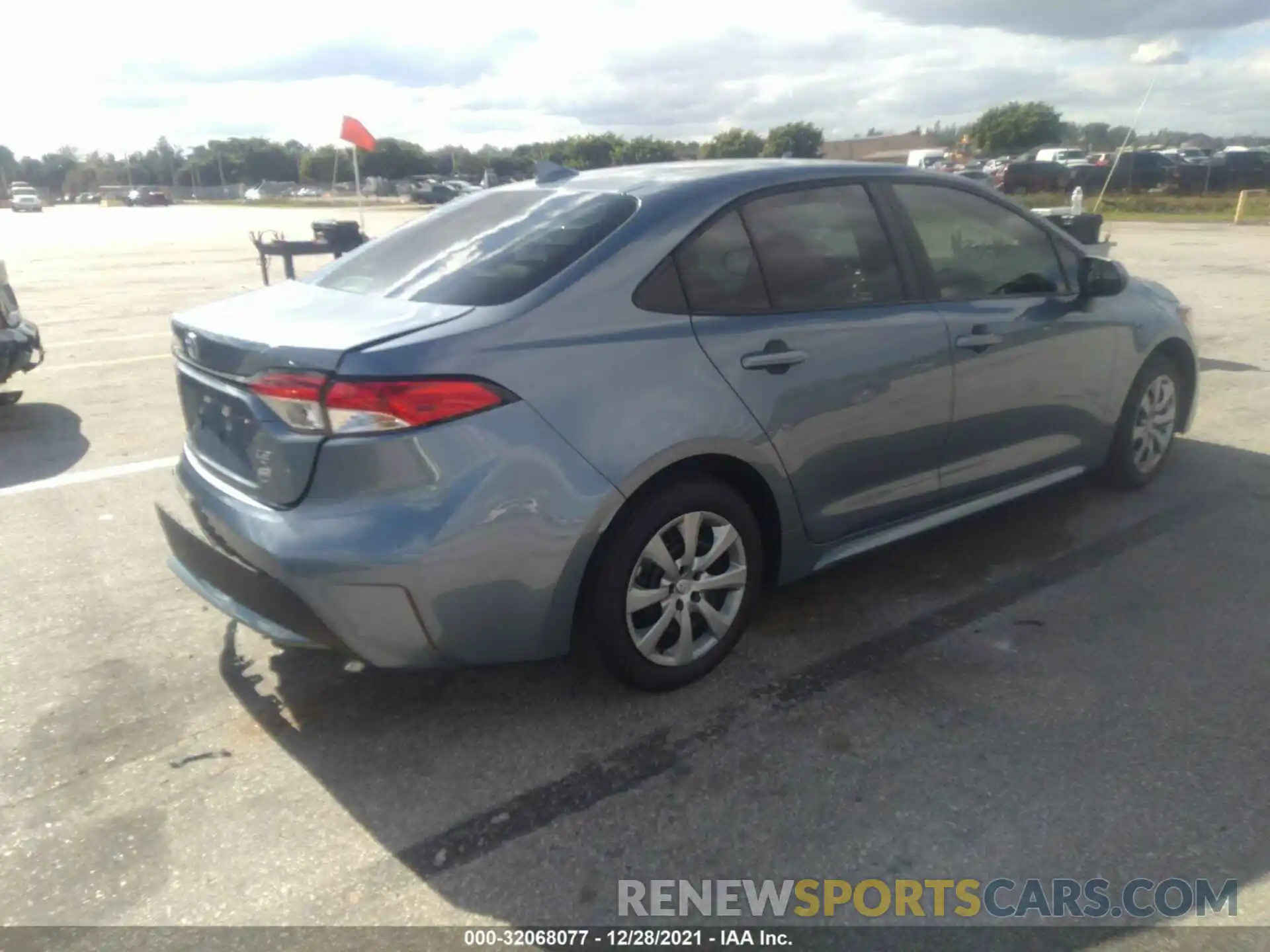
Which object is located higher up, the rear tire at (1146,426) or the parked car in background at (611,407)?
the parked car in background at (611,407)

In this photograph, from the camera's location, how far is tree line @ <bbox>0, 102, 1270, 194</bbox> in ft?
117

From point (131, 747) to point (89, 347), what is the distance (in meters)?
8.15

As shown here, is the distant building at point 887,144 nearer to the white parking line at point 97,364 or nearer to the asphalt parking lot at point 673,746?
the white parking line at point 97,364

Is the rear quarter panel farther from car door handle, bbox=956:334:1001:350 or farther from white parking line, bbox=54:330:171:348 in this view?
white parking line, bbox=54:330:171:348

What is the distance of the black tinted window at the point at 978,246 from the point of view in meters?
4.05

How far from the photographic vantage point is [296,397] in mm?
2846

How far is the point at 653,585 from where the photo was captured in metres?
3.27

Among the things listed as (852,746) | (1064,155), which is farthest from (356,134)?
(1064,155)

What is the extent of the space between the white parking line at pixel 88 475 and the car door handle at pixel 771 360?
3.69m

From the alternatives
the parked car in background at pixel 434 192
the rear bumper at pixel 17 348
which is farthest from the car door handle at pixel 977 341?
the parked car in background at pixel 434 192

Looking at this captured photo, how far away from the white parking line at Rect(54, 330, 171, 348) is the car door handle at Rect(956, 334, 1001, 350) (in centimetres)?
→ 897

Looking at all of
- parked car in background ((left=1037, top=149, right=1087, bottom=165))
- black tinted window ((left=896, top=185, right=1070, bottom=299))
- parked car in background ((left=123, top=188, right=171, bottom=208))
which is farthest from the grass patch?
parked car in background ((left=123, top=188, right=171, bottom=208))

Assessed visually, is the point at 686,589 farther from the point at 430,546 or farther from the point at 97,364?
the point at 97,364

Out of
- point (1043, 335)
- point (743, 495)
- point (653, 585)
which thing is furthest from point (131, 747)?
point (1043, 335)
